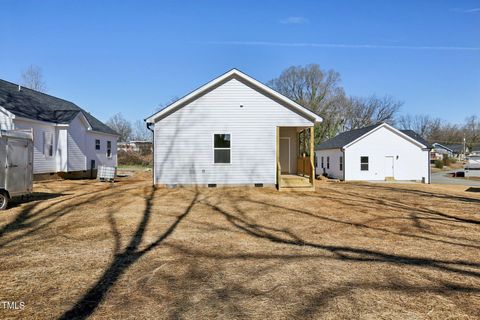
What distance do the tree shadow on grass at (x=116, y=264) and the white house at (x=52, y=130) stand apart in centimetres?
1184

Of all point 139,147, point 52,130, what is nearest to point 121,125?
point 139,147

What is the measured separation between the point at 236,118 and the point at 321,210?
6.87m

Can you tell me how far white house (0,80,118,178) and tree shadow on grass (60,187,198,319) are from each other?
1184 centimetres

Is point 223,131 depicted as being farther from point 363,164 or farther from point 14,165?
point 363,164

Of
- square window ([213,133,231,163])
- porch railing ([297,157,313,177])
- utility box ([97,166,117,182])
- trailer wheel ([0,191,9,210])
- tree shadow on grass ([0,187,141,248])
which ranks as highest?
square window ([213,133,231,163])

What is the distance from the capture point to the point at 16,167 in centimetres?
1077

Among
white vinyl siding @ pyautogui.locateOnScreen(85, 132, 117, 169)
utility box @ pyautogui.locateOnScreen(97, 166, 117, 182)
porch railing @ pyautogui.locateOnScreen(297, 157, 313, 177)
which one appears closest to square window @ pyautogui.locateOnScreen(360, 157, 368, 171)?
porch railing @ pyautogui.locateOnScreen(297, 157, 313, 177)

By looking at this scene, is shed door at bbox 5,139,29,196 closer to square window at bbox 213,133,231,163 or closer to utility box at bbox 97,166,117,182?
square window at bbox 213,133,231,163

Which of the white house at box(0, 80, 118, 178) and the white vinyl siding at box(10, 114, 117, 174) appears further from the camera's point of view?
the white vinyl siding at box(10, 114, 117, 174)

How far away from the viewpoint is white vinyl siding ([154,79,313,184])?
1584 centimetres

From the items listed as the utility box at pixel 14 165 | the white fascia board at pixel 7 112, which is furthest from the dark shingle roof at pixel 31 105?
the utility box at pixel 14 165

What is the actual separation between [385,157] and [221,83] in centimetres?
1885

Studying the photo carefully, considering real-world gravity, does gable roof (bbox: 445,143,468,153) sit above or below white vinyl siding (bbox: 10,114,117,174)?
above

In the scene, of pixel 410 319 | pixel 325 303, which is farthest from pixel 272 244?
pixel 410 319
